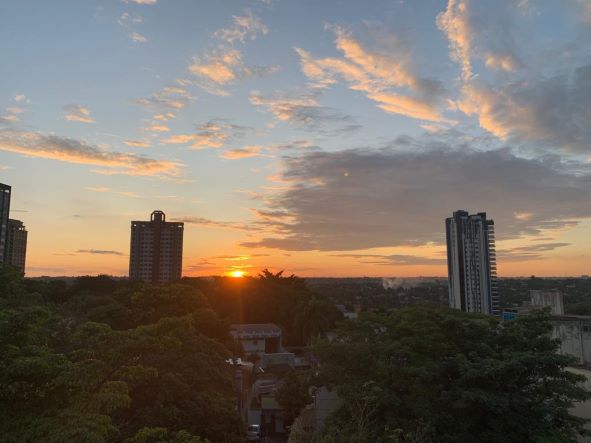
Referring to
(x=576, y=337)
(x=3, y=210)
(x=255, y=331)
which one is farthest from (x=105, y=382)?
(x=3, y=210)

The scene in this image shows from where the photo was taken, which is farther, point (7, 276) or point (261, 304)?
point (261, 304)

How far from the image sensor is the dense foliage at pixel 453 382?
563 inches

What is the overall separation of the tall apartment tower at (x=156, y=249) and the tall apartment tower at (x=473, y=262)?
68073mm

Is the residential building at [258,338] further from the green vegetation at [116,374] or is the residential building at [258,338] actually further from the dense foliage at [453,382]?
the dense foliage at [453,382]

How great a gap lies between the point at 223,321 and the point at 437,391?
17.2m

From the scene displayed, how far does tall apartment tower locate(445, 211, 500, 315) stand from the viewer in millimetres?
64938

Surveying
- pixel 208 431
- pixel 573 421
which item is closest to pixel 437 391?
pixel 573 421

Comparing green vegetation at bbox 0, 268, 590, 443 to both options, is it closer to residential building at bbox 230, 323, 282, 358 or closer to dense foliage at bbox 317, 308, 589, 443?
dense foliage at bbox 317, 308, 589, 443

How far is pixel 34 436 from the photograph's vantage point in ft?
24.2

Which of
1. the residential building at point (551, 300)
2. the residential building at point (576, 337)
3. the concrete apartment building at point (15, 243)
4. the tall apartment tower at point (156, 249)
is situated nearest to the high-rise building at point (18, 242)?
the concrete apartment building at point (15, 243)

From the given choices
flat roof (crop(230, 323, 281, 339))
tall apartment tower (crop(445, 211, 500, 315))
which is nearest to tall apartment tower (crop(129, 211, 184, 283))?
flat roof (crop(230, 323, 281, 339))

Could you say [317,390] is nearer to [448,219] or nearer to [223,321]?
[223,321]

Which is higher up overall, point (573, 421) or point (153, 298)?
point (153, 298)

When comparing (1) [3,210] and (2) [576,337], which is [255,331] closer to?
(2) [576,337]
